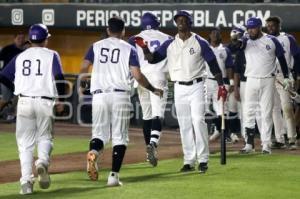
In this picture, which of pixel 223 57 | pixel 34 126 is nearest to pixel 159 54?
pixel 34 126

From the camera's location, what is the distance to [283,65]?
14047 mm

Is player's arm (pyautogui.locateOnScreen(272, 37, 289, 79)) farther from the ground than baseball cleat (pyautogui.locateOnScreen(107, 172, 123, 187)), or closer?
farther from the ground

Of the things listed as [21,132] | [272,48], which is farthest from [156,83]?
[21,132]

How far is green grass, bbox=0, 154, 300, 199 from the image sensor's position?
9984 mm

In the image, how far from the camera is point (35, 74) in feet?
33.9

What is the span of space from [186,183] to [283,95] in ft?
16.0

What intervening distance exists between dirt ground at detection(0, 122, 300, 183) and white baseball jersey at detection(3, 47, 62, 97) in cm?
163

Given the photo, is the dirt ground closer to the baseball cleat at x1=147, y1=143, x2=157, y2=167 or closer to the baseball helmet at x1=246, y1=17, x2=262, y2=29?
the baseball cleat at x1=147, y1=143, x2=157, y2=167

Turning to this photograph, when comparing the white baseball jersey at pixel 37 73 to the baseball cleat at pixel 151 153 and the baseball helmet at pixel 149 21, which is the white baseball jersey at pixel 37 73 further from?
the baseball helmet at pixel 149 21

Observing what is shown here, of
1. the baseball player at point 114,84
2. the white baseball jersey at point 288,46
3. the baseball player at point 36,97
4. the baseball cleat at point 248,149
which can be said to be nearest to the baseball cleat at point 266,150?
the baseball cleat at point 248,149

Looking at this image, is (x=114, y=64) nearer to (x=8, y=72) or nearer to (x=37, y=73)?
(x=37, y=73)

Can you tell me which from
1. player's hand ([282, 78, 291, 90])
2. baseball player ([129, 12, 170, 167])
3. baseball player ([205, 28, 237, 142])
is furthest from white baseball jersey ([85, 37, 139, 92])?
baseball player ([205, 28, 237, 142])

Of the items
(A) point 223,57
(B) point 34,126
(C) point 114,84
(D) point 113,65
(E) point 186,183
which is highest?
(A) point 223,57

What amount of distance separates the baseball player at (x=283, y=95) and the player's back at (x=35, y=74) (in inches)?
220
